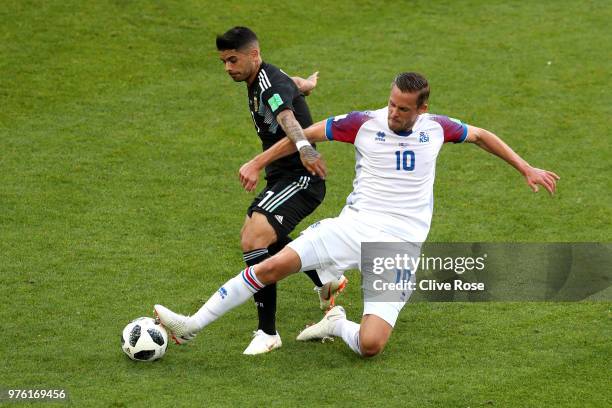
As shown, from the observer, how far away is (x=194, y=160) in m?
11.8

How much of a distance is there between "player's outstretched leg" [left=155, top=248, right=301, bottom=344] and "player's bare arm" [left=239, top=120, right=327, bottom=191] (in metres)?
0.56

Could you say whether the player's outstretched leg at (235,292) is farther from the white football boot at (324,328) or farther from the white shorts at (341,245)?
the white football boot at (324,328)

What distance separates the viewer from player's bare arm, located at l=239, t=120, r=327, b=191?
7344 millimetres

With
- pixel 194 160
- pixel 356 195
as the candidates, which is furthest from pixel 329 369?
pixel 194 160

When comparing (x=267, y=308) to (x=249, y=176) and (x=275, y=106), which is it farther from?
(x=275, y=106)

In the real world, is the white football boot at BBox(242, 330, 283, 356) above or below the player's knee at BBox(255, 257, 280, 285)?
below

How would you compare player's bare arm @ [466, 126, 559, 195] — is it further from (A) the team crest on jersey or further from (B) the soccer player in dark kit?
(B) the soccer player in dark kit

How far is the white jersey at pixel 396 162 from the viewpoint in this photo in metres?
7.65

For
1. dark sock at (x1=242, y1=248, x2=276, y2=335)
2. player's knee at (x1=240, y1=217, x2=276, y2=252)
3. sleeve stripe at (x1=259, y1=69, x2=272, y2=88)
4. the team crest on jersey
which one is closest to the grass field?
dark sock at (x1=242, y1=248, x2=276, y2=335)

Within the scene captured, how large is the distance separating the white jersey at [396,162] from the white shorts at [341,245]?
7cm

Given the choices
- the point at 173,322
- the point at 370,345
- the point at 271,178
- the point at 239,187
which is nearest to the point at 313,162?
the point at 271,178

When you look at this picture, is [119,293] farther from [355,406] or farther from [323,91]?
[323,91]

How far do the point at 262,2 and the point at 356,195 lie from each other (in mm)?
8867

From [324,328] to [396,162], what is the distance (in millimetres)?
1355
